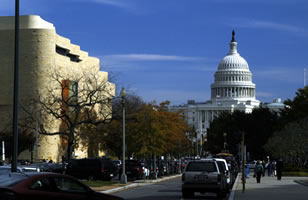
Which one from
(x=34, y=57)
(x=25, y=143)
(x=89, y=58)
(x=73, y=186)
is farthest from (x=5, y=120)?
(x=73, y=186)

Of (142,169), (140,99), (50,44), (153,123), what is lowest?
(142,169)

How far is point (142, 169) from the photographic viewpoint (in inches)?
1864

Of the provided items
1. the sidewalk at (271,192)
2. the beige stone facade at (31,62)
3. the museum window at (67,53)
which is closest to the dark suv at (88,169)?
the sidewalk at (271,192)

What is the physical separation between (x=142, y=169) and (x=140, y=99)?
63441 millimetres

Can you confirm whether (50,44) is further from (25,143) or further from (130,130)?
(130,130)

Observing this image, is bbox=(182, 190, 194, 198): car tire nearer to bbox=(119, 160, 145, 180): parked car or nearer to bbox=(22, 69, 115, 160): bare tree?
bbox=(119, 160, 145, 180): parked car

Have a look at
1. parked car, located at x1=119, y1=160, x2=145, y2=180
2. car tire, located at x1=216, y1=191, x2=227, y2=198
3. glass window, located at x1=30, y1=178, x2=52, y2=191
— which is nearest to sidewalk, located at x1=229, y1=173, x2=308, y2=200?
car tire, located at x1=216, y1=191, x2=227, y2=198

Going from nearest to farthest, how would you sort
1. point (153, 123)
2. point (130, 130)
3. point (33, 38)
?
point (153, 123), point (130, 130), point (33, 38)

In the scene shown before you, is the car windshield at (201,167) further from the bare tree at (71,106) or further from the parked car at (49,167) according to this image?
the bare tree at (71,106)

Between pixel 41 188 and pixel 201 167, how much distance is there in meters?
13.9

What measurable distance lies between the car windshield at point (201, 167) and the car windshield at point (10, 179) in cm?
1382

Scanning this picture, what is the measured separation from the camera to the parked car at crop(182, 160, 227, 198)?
2655 centimetres

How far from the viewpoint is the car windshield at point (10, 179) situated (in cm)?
1343

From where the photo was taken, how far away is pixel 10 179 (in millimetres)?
13727
